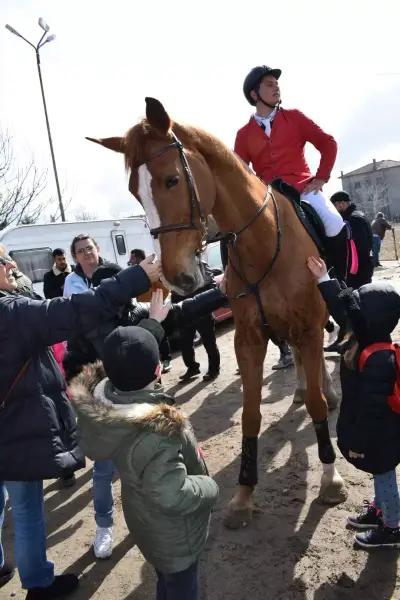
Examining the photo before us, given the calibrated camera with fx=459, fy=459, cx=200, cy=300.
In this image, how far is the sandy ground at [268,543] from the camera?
7.84ft

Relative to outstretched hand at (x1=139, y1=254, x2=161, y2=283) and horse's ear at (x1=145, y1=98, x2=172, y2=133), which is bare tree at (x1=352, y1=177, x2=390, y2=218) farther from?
outstretched hand at (x1=139, y1=254, x2=161, y2=283)

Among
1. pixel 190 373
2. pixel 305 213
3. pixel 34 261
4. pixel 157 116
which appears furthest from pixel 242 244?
pixel 34 261

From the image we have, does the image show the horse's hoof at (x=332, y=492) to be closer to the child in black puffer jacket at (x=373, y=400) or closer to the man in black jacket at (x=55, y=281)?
the child in black puffer jacket at (x=373, y=400)

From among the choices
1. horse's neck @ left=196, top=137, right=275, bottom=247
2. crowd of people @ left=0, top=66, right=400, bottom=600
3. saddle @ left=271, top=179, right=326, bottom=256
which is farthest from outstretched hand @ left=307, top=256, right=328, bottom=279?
saddle @ left=271, top=179, right=326, bottom=256

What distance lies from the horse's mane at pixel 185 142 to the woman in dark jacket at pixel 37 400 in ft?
2.27

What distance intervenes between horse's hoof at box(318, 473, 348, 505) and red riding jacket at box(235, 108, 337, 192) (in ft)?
7.21

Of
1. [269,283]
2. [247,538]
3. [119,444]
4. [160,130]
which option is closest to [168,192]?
[160,130]

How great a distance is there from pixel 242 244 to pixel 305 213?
0.84 metres

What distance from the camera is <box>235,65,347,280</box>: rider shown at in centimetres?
355

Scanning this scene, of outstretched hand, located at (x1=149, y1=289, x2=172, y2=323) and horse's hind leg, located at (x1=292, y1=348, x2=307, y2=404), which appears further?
horse's hind leg, located at (x1=292, y1=348, x2=307, y2=404)

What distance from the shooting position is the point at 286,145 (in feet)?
11.8

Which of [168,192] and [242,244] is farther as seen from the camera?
[242,244]

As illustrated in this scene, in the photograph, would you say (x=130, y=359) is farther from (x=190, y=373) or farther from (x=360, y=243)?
(x=190, y=373)

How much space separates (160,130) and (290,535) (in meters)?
2.52
